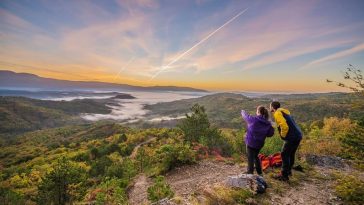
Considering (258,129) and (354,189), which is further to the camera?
(258,129)

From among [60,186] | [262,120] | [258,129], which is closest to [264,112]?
[262,120]

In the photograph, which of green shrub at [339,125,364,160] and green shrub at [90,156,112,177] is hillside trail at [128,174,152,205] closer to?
green shrub at [339,125,364,160]

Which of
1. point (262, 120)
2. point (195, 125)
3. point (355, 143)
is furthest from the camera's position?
point (195, 125)

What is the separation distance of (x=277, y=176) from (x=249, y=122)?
7.52 feet

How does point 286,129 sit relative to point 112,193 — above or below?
above

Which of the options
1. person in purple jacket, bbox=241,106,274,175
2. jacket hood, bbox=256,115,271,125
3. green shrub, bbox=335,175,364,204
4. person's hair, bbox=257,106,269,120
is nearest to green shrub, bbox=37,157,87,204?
person in purple jacket, bbox=241,106,274,175

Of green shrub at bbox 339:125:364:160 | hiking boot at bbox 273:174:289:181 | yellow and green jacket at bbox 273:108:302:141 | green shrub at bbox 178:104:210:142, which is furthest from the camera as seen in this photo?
green shrub at bbox 178:104:210:142

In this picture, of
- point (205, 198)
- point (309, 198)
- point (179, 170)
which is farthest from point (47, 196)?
point (309, 198)

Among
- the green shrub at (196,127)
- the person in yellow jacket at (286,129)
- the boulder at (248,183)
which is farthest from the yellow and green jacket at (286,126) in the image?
the green shrub at (196,127)

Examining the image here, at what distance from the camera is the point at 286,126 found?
25.8 ft

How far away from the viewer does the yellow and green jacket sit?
311 inches

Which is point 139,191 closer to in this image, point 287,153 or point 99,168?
point 287,153

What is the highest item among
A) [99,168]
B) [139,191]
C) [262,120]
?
[262,120]

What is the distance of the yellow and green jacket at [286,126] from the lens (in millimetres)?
7895
